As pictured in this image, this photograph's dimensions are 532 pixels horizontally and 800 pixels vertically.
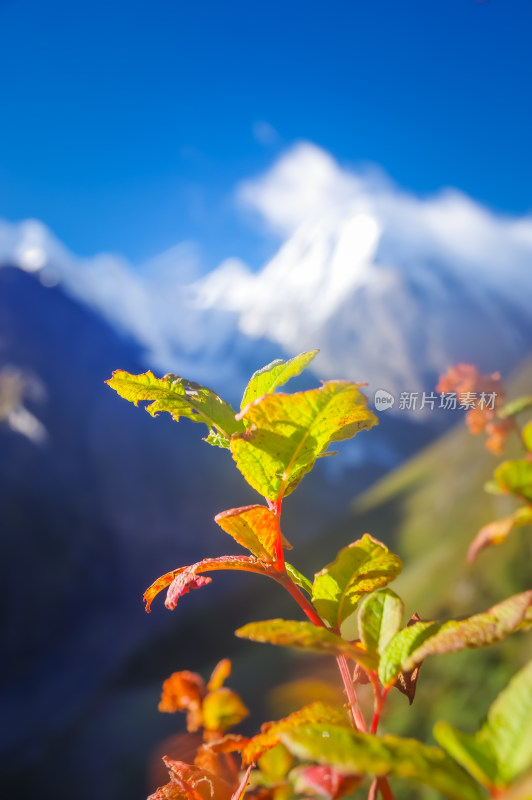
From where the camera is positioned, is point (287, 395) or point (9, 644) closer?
point (287, 395)

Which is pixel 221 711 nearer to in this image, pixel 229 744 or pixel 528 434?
pixel 229 744

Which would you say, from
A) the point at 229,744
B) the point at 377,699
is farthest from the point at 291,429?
the point at 229,744

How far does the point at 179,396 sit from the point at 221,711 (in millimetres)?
331

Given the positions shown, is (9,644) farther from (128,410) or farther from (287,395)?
(287,395)

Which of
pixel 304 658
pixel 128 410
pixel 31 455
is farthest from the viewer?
pixel 128 410

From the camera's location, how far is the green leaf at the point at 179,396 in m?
0.34

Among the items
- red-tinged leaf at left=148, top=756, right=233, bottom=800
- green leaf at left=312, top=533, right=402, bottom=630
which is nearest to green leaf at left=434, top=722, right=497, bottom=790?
green leaf at left=312, top=533, right=402, bottom=630

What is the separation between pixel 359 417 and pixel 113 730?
21.5ft

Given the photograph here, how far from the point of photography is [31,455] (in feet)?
34.2

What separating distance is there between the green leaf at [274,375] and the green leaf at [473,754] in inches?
7.8

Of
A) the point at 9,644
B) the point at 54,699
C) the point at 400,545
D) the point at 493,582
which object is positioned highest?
the point at 9,644

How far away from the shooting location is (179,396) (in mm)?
342

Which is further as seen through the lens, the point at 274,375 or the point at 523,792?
the point at 274,375

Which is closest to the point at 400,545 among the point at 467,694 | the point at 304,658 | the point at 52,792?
the point at 304,658
